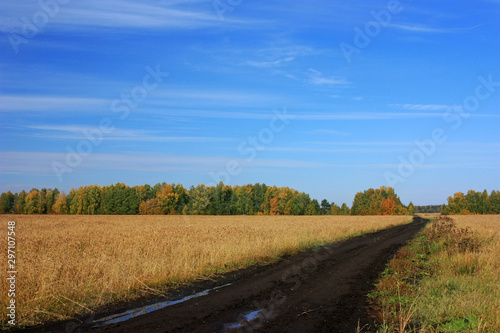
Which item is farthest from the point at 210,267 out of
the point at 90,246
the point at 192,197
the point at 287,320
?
the point at 192,197

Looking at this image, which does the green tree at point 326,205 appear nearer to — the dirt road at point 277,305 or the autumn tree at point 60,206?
the autumn tree at point 60,206

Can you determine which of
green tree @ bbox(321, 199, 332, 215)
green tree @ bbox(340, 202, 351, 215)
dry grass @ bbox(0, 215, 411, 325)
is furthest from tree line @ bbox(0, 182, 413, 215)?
dry grass @ bbox(0, 215, 411, 325)

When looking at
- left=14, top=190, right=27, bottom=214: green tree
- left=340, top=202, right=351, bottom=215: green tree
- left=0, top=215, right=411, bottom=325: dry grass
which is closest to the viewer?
left=0, top=215, right=411, bottom=325: dry grass

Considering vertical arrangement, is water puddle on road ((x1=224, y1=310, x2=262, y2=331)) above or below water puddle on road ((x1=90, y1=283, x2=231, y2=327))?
above

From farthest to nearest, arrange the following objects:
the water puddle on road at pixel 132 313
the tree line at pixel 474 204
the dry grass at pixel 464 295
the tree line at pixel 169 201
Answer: the tree line at pixel 474 204 < the tree line at pixel 169 201 < the water puddle on road at pixel 132 313 < the dry grass at pixel 464 295

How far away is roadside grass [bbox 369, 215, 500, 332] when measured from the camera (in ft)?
22.3

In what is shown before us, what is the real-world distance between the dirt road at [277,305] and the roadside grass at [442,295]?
57cm

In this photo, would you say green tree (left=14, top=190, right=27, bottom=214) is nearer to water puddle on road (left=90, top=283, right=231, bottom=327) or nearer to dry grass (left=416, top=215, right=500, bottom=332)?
water puddle on road (left=90, top=283, right=231, bottom=327)

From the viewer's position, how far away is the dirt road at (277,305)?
682 centimetres

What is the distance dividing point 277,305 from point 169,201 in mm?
86852

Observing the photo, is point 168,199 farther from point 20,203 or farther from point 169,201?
point 20,203

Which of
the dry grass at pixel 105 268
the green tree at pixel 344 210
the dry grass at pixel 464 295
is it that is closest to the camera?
the dry grass at pixel 464 295

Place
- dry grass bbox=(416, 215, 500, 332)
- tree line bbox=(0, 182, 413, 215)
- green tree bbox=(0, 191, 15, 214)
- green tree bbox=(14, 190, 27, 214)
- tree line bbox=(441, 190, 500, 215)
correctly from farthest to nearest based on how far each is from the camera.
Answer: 1. tree line bbox=(441, 190, 500, 215)
2. green tree bbox=(0, 191, 15, 214)
3. green tree bbox=(14, 190, 27, 214)
4. tree line bbox=(0, 182, 413, 215)
5. dry grass bbox=(416, 215, 500, 332)

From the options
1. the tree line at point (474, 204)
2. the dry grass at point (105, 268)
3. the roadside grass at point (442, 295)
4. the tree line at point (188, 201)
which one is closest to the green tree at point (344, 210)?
the tree line at point (188, 201)
